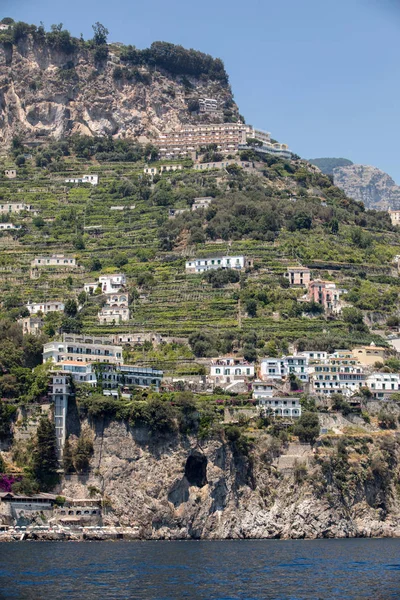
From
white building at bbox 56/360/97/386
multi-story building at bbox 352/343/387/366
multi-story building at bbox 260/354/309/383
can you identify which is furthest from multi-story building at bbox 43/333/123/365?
multi-story building at bbox 352/343/387/366

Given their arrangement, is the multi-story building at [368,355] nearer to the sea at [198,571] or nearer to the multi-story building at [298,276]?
the multi-story building at [298,276]

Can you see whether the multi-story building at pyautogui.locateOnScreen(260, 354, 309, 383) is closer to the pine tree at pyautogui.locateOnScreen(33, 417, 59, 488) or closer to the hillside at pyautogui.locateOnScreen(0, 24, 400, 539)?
the hillside at pyautogui.locateOnScreen(0, 24, 400, 539)

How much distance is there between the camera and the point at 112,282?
116625mm

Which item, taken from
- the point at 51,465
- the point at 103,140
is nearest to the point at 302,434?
the point at 51,465

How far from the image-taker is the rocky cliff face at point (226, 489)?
3265 inches

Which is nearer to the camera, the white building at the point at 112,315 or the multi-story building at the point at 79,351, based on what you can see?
the multi-story building at the point at 79,351

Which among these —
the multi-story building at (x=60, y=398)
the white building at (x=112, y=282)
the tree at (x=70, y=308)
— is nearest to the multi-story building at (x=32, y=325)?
the tree at (x=70, y=308)

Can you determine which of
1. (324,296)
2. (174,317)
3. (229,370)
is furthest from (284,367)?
(324,296)

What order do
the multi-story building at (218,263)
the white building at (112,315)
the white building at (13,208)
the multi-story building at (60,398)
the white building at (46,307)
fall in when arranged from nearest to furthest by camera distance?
the multi-story building at (60,398), the white building at (112,315), the white building at (46,307), the multi-story building at (218,263), the white building at (13,208)

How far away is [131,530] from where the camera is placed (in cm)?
8181

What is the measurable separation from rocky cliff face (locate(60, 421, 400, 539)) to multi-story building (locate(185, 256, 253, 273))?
3058 cm

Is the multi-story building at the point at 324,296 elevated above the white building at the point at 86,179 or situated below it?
below

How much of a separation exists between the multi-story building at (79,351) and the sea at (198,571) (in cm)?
1817

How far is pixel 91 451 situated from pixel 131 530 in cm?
605
